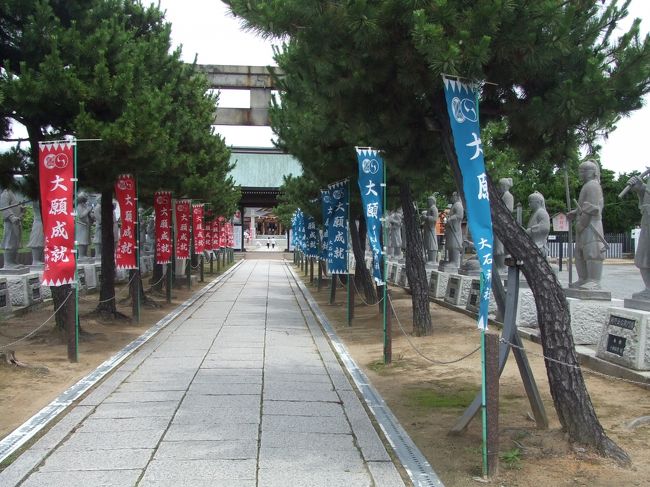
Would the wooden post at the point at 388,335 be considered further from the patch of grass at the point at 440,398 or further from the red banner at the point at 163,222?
the red banner at the point at 163,222

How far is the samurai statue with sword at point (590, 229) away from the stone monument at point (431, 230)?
10760 millimetres

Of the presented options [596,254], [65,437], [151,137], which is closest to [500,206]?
[65,437]

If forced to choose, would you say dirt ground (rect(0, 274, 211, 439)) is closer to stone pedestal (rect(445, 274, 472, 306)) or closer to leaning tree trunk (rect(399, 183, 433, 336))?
leaning tree trunk (rect(399, 183, 433, 336))

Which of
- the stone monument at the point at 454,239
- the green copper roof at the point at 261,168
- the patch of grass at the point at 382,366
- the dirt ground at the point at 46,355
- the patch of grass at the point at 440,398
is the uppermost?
the green copper roof at the point at 261,168

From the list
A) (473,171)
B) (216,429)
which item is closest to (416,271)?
(216,429)

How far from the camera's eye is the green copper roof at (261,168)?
135ft

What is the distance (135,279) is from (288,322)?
328cm

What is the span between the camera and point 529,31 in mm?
4926

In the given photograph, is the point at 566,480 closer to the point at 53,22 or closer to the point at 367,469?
the point at 367,469

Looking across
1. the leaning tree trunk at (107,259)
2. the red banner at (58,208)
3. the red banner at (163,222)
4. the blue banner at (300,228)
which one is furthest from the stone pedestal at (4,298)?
the blue banner at (300,228)

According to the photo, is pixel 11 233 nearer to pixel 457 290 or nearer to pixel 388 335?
pixel 457 290

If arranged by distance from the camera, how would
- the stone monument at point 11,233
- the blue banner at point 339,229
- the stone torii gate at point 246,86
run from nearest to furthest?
the blue banner at point 339,229 < the stone monument at point 11,233 < the stone torii gate at point 246,86

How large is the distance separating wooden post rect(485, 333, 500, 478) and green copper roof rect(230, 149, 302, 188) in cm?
3670

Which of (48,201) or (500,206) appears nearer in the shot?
(500,206)
